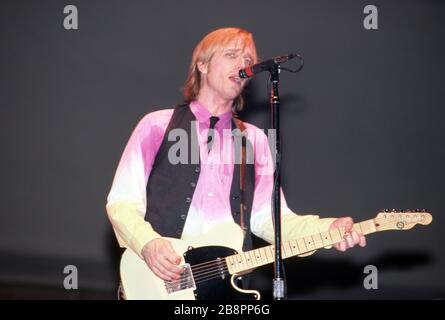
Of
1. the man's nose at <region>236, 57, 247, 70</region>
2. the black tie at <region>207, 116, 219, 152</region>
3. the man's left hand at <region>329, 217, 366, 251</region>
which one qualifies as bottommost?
the man's left hand at <region>329, 217, 366, 251</region>

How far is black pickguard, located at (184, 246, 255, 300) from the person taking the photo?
2.96 meters

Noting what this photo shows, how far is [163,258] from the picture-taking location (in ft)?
9.48

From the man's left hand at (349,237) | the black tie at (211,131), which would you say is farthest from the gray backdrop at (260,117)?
the man's left hand at (349,237)

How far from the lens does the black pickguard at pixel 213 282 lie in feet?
9.72

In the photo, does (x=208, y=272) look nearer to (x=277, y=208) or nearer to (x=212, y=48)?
(x=277, y=208)

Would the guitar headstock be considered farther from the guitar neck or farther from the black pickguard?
the black pickguard

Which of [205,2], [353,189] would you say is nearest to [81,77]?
[205,2]

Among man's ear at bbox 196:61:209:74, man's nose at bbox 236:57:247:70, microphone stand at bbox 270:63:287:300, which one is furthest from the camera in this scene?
man's ear at bbox 196:61:209:74

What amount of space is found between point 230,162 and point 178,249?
1.89 ft

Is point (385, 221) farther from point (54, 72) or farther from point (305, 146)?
point (54, 72)

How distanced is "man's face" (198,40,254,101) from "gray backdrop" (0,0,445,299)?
0.67m

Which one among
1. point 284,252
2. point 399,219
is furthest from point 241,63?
point 399,219

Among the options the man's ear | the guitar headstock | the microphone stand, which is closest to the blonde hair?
the man's ear

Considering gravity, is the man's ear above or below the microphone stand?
above
